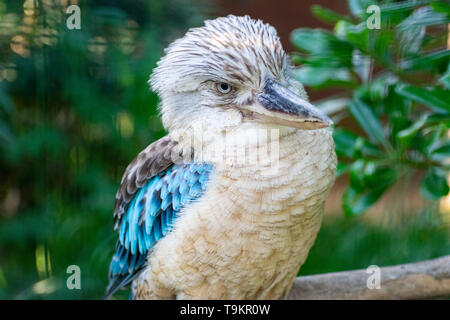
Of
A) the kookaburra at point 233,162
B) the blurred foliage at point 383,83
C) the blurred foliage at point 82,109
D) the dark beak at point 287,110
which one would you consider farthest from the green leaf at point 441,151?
the blurred foliage at point 82,109

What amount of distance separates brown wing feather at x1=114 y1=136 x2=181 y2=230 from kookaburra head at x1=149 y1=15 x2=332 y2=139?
10 cm

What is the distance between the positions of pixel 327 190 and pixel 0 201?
1.60 m

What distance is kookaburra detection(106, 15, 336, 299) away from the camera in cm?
104

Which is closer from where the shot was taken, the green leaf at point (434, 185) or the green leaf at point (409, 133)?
the green leaf at point (409, 133)

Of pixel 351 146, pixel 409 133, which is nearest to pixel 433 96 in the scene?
pixel 409 133

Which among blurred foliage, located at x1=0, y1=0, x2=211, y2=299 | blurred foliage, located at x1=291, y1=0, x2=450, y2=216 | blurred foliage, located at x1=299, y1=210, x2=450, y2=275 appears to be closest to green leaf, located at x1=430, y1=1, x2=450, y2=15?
blurred foliage, located at x1=291, y1=0, x2=450, y2=216

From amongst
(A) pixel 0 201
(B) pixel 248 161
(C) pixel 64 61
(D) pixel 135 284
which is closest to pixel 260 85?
(B) pixel 248 161

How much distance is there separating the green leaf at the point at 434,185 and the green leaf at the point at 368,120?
0.44 feet

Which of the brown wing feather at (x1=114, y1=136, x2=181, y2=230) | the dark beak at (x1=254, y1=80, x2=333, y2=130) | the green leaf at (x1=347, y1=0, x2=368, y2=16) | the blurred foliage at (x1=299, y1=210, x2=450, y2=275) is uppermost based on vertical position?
the green leaf at (x1=347, y1=0, x2=368, y2=16)

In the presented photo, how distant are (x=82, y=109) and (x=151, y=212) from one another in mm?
778

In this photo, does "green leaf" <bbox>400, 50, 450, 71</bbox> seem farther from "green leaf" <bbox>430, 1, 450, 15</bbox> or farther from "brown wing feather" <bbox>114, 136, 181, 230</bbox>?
"brown wing feather" <bbox>114, 136, 181, 230</bbox>

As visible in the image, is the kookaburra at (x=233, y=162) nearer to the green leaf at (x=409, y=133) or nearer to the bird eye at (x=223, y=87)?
the bird eye at (x=223, y=87)

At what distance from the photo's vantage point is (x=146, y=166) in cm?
121

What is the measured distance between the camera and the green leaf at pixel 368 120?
55.1 inches
